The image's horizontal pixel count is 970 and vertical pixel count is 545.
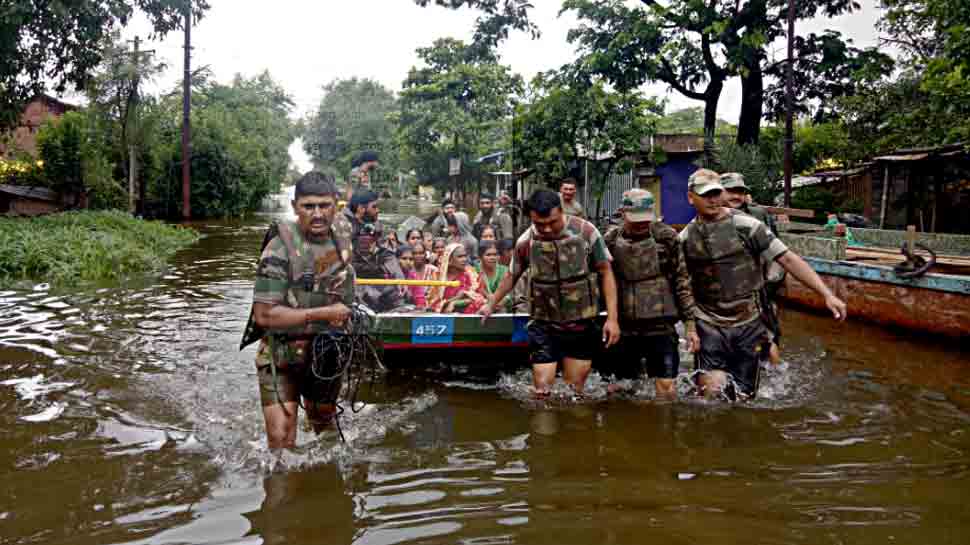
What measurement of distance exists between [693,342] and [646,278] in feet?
1.96

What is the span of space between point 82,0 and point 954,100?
18.2 meters

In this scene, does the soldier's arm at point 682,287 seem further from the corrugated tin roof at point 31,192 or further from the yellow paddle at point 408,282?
the corrugated tin roof at point 31,192

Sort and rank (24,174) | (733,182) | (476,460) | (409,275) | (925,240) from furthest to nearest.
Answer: (24,174), (925,240), (409,275), (733,182), (476,460)

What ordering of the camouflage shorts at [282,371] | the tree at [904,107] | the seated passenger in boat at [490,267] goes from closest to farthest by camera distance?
the camouflage shorts at [282,371], the seated passenger in boat at [490,267], the tree at [904,107]

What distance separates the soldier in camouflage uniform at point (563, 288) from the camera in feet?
18.5

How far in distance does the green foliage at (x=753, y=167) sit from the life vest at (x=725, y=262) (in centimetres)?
1514

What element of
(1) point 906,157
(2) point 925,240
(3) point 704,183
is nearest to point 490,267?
(3) point 704,183

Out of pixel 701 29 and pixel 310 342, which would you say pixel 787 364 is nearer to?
pixel 310 342

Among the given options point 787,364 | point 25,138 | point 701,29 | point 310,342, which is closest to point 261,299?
point 310,342

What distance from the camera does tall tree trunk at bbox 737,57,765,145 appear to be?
22297 mm

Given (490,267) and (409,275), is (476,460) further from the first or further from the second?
(409,275)

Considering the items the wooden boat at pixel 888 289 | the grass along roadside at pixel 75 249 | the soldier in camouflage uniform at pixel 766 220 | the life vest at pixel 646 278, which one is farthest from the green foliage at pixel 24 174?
the life vest at pixel 646 278

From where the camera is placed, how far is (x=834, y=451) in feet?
16.8

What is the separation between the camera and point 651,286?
19.0 feet
